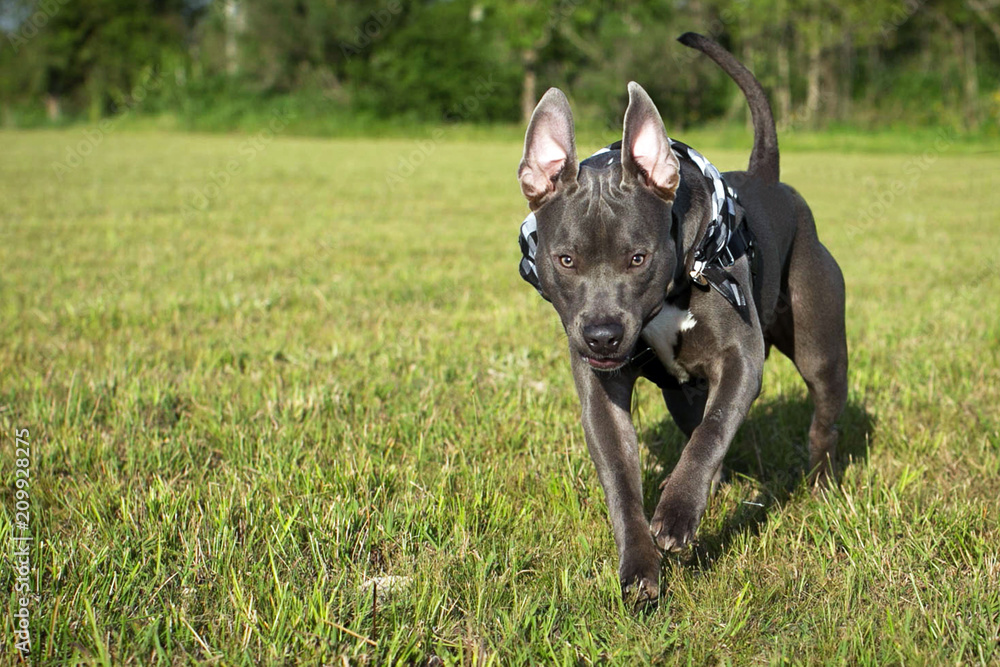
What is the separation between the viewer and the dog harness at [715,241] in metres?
2.59

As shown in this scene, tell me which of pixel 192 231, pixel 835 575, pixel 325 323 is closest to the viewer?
pixel 835 575

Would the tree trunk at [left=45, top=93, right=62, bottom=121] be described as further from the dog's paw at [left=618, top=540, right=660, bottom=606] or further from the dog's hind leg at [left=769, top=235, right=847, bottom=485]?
the dog's paw at [left=618, top=540, right=660, bottom=606]

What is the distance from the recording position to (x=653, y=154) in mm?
2621

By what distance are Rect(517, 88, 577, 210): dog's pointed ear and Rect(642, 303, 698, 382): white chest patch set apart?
47 centimetres

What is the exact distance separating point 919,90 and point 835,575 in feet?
93.5

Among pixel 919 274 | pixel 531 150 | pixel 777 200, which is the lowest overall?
pixel 919 274

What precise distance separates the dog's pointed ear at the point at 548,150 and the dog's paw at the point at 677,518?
0.94 m

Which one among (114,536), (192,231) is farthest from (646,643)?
(192,231)

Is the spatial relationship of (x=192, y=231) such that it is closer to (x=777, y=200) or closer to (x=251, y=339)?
(x=251, y=339)

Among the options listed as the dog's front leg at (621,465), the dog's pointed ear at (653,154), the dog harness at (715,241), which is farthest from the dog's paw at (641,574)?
the dog's pointed ear at (653,154)

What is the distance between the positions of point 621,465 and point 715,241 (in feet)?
2.23

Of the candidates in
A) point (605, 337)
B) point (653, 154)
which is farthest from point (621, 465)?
point (653, 154)

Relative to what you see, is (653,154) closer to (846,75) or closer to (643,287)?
(643,287)

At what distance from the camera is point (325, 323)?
535cm
